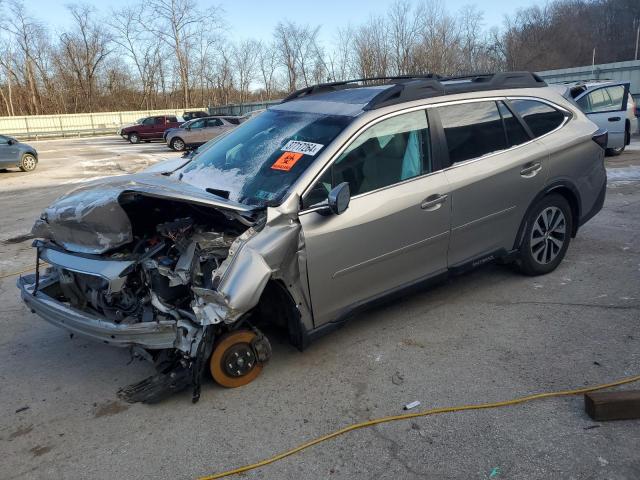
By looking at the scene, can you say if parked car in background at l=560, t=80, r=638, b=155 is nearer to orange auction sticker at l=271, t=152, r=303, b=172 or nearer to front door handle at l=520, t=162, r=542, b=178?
front door handle at l=520, t=162, r=542, b=178

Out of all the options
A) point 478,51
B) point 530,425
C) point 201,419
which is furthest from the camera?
point 478,51

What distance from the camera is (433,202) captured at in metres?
3.85

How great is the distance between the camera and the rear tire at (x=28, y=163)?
17.4 m

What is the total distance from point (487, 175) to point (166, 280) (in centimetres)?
265

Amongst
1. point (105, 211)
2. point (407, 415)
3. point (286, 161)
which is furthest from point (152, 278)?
point (407, 415)

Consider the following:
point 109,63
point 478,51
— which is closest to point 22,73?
point 109,63

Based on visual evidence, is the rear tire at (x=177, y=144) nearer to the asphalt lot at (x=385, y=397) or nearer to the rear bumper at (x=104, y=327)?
the asphalt lot at (x=385, y=397)

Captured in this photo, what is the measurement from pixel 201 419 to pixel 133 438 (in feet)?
1.29

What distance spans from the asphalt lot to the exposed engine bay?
0.28m

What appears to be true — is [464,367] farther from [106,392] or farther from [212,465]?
[106,392]

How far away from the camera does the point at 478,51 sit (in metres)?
40.7

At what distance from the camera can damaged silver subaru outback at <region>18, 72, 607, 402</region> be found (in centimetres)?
316

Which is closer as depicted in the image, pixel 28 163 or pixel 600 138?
pixel 600 138

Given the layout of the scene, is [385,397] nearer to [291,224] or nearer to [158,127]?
[291,224]
